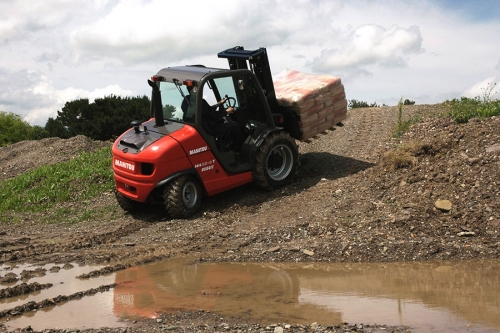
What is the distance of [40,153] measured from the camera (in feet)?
60.8

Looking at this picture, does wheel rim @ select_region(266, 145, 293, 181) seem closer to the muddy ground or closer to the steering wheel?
the muddy ground

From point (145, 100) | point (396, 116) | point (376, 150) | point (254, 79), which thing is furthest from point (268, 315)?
point (145, 100)

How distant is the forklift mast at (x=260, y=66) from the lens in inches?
502

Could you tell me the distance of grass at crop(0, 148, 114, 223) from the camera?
43.8ft

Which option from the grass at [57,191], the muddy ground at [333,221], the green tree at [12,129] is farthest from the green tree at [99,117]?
the muddy ground at [333,221]

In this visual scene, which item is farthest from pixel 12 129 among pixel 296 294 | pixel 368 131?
pixel 296 294

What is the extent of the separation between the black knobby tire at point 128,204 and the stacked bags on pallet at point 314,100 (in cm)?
337

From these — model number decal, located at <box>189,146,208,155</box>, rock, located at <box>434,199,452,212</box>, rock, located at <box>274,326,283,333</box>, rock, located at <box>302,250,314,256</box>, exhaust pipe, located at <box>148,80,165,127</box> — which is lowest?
rock, located at <box>274,326,283,333</box>

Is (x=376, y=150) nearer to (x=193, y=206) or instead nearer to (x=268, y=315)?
(x=193, y=206)

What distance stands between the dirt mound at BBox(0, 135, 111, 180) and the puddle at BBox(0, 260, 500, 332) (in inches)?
351

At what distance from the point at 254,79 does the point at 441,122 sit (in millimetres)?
4633

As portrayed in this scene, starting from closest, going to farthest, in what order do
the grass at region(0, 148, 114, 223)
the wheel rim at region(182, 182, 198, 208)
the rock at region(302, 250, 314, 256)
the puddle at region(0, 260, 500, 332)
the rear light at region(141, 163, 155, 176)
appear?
the puddle at region(0, 260, 500, 332), the rock at region(302, 250, 314, 256), the rear light at region(141, 163, 155, 176), the wheel rim at region(182, 182, 198, 208), the grass at region(0, 148, 114, 223)

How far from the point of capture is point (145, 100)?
25.0 meters

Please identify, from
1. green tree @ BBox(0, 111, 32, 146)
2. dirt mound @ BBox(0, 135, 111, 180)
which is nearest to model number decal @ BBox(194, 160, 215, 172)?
dirt mound @ BBox(0, 135, 111, 180)
